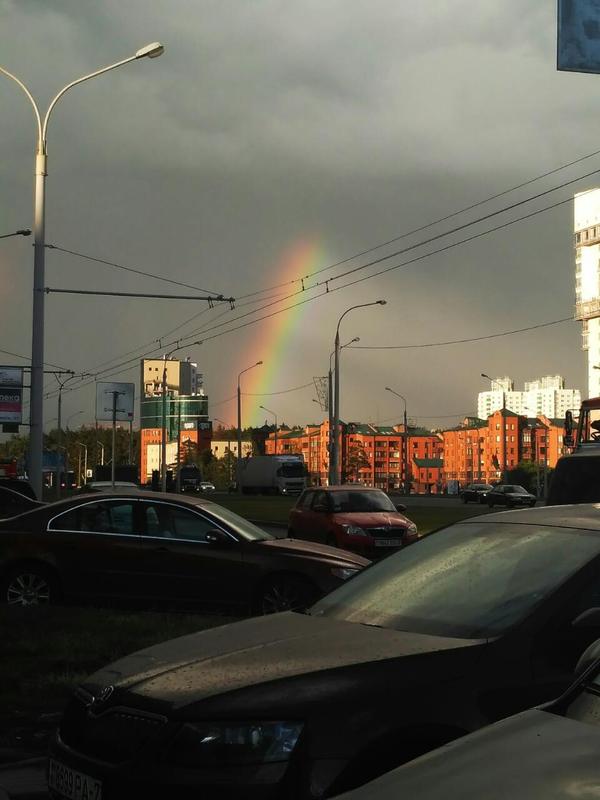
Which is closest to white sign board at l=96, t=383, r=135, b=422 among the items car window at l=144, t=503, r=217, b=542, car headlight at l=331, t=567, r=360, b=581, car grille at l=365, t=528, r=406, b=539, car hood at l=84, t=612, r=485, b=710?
car grille at l=365, t=528, r=406, b=539

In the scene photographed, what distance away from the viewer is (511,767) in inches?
86.1

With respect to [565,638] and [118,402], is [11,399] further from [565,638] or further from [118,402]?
[565,638]

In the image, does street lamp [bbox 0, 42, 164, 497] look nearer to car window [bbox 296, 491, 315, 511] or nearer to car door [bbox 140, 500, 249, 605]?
car window [bbox 296, 491, 315, 511]

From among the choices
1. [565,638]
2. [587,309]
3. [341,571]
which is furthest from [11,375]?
[587,309]

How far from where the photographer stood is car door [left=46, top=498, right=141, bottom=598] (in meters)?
11.7

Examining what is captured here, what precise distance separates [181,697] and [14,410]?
39104mm

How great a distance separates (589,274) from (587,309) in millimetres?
6086

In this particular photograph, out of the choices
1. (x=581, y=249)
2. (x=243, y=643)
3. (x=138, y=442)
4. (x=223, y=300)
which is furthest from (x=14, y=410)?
(x=138, y=442)

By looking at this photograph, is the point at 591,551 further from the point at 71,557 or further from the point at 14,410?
the point at 14,410

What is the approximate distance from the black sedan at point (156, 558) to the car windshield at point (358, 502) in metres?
10.6

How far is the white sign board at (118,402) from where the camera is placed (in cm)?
6031

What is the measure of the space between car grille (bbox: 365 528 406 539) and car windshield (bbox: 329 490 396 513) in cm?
118

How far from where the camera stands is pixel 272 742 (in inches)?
137

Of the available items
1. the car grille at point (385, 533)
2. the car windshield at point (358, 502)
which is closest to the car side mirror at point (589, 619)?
the car grille at point (385, 533)
